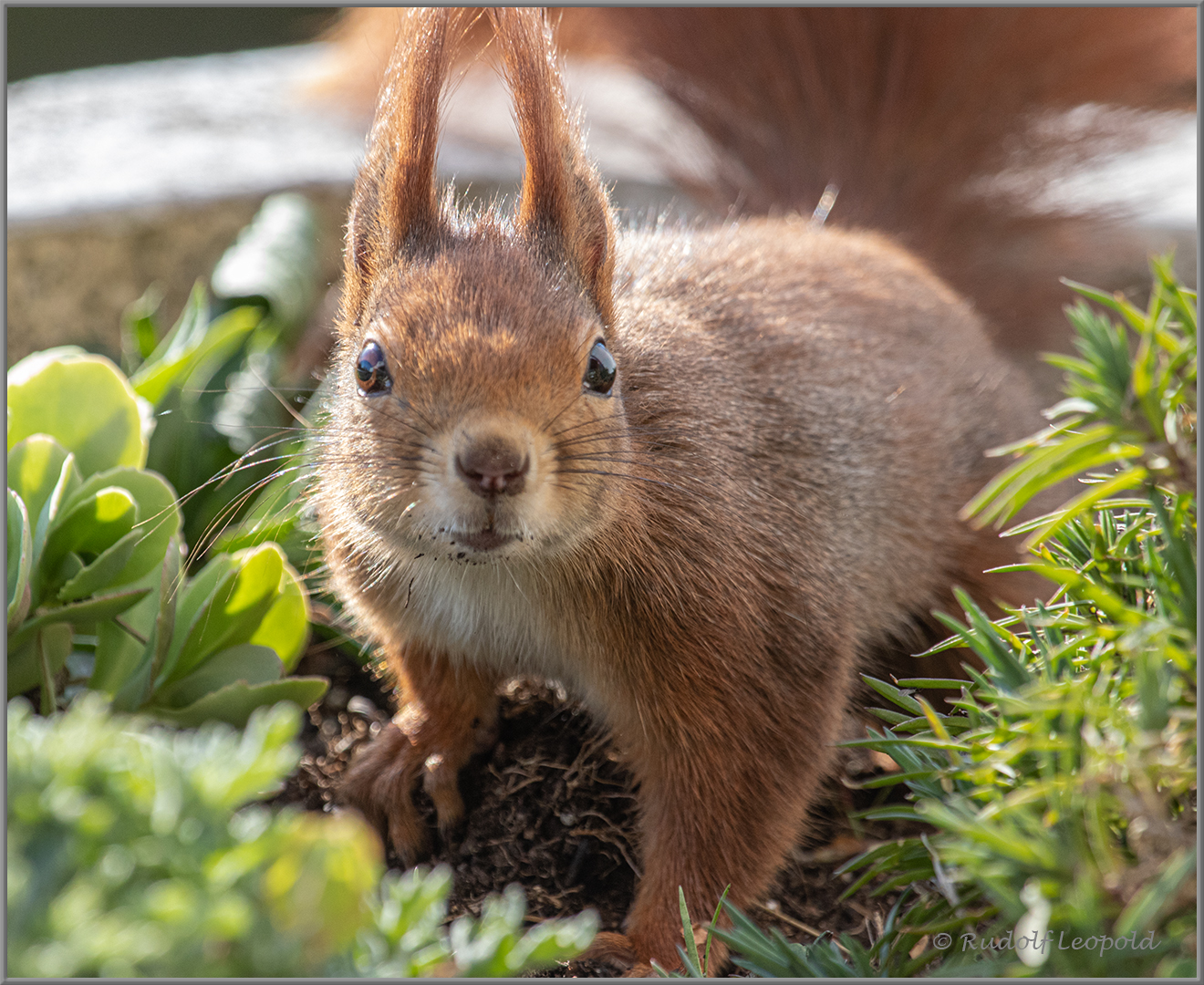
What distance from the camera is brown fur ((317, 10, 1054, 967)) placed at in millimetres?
1141

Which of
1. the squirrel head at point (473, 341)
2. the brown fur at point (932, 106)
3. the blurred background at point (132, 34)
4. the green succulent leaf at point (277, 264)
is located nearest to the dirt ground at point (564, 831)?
the squirrel head at point (473, 341)

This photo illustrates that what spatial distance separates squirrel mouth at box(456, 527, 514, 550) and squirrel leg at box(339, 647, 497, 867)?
0.45 meters

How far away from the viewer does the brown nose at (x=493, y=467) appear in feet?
3.37

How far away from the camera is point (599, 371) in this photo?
48.3 inches

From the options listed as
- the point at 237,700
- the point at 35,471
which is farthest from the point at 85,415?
the point at 237,700

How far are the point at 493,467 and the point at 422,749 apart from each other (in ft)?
2.13

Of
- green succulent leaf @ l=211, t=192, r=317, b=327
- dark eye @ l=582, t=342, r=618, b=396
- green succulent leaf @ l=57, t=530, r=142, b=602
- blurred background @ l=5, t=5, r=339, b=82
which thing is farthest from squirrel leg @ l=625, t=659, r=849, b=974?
blurred background @ l=5, t=5, r=339, b=82

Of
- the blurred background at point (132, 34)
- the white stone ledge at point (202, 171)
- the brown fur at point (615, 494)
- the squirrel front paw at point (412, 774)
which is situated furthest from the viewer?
the blurred background at point (132, 34)

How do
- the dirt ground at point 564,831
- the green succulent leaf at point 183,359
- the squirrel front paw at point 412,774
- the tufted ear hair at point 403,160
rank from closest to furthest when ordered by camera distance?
the tufted ear hair at point 403,160, the dirt ground at point 564,831, the squirrel front paw at point 412,774, the green succulent leaf at point 183,359

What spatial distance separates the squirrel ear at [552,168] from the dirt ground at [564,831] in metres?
0.59

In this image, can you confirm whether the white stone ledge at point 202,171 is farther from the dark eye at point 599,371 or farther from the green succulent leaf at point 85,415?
the dark eye at point 599,371

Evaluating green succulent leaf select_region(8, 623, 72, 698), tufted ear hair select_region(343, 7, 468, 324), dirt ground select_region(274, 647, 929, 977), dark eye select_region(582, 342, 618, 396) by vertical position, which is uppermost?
tufted ear hair select_region(343, 7, 468, 324)

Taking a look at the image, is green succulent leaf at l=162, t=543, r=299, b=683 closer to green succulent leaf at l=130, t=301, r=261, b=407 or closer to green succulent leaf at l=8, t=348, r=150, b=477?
green succulent leaf at l=8, t=348, r=150, b=477

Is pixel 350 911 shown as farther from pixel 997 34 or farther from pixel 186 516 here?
pixel 997 34
